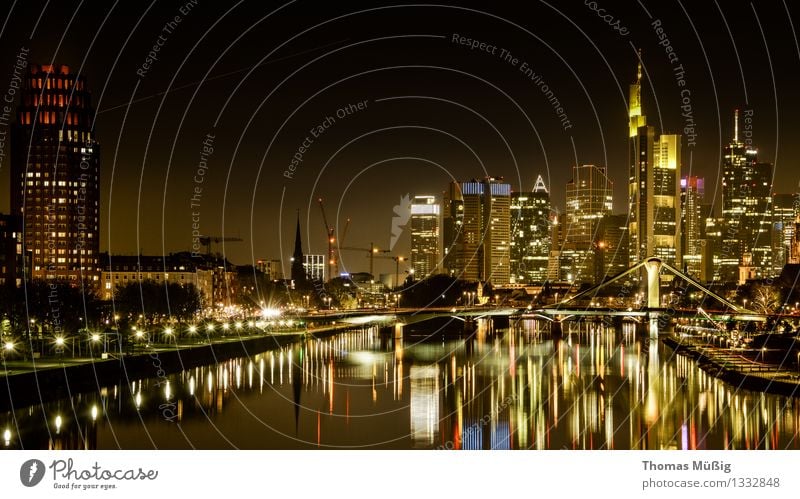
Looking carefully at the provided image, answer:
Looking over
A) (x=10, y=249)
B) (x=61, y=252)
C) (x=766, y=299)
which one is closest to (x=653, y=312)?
(x=766, y=299)

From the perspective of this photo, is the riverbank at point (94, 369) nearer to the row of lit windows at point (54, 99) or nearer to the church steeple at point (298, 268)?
the row of lit windows at point (54, 99)

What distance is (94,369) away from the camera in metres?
25.2

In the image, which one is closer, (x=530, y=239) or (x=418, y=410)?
(x=418, y=410)

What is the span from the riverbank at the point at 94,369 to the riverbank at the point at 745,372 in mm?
15877

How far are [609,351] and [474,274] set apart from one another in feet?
201

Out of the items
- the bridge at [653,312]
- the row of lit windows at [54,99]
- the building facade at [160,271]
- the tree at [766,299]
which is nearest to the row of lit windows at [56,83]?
the row of lit windows at [54,99]

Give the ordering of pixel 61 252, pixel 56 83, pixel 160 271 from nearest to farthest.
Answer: pixel 56 83, pixel 61 252, pixel 160 271

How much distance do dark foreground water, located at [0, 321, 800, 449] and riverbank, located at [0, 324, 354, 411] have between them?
16.2 inches

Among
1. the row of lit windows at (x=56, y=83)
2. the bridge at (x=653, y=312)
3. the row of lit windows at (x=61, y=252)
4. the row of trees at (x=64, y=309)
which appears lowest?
the bridge at (x=653, y=312)

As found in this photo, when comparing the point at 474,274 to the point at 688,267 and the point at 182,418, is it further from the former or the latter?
the point at 182,418

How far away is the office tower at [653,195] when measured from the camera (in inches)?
4616

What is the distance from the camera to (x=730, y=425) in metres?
20.5

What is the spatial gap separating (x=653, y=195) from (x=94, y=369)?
4072 inches

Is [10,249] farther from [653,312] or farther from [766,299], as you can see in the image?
[766,299]
